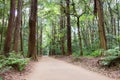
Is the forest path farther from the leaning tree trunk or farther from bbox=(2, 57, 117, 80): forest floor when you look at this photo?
the leaning tree trunk

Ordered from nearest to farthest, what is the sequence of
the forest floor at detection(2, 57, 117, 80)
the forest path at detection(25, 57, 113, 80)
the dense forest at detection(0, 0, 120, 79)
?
the forest floor at detection(2, 57, 117, 80), the forest path at detection(25, 57, 113, 80), the dense forest at detection(0, 0, 120, 79)

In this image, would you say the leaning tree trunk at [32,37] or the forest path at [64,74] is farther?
the leaning tree trunk at [32,37]

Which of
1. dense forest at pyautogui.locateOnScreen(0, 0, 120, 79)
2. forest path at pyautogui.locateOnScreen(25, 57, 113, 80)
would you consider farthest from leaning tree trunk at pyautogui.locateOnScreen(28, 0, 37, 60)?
forest path at pyautogui.locateOnScreen(25, 57, 113, 80)

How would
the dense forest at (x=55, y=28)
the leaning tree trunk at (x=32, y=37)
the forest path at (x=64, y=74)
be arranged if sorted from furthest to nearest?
the leaning tree trunk at (x=32, y=37), the dense forest at (x=55, y=28), the forest path at (x=64, y=74)

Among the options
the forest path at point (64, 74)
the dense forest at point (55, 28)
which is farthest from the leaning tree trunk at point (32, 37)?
the forest path at point (64, 74)

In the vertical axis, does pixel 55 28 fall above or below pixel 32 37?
above

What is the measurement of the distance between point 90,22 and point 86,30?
240cm

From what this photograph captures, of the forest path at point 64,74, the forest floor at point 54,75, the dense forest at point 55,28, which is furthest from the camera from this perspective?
the dense forest at point 55,28

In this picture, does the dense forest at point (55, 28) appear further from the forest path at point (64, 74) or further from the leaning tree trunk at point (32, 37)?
the forest path at point (64, 74)

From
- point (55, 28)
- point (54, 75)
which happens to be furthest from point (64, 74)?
point (55, 28)

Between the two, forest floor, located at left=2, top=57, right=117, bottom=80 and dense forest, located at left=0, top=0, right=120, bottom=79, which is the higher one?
dense forest, located at left=0, top=0, right=120, bottom=79

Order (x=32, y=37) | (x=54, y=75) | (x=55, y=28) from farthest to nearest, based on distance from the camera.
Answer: (x=55, y=28), (x=32, y=37), (x=54, y=75)

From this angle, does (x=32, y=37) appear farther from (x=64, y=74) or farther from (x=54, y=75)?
(x=54, y=75)

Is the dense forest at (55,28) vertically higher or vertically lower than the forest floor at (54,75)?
higher
